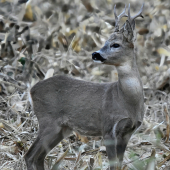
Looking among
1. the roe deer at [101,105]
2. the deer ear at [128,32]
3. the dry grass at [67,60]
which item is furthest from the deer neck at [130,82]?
the dry grass at [67,60]

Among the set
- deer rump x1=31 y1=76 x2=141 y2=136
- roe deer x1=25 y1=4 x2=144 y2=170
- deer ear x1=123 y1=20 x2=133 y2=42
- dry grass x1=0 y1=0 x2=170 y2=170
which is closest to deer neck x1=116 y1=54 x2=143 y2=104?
roe deer x1=25 y1=4 x2=144 y2=170

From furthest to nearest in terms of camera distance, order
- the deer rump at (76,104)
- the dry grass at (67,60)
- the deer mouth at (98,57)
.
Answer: the dry grass at (67,60), the deer rump at (76,104), the deer mouth at (98,57)

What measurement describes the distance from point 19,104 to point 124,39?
2.51 m

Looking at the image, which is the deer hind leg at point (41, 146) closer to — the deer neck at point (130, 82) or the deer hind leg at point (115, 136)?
the deer hind leg at point (115, 136)

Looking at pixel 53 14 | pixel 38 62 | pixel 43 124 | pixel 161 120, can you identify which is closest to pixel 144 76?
pixel 161 120

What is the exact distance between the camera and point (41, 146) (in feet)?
Result: 14.0

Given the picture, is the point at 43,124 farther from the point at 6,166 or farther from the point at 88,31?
the point at 88,31

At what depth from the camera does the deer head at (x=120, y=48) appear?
395 cm

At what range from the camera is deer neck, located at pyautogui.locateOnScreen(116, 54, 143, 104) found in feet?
13.2

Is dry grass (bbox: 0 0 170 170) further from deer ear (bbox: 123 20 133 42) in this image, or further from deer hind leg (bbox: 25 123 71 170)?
deer ear (bbox: 123 20 133 42)

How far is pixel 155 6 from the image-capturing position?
8.59 metres

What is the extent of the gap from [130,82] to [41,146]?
3.89 feet

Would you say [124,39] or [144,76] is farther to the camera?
[144,76]

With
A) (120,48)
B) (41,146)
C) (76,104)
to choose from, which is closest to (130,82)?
(120,48)
